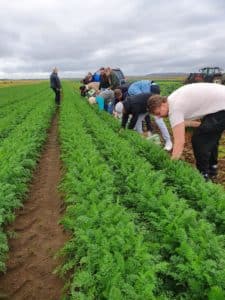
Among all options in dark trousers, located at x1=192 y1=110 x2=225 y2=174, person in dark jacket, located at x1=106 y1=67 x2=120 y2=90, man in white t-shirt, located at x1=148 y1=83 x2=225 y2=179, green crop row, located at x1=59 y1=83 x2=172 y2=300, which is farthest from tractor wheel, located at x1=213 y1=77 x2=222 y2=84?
green crop row, located at x1=59 y1=83 x2=172 y2=300

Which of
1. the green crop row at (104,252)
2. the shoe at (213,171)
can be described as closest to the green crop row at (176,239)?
the green crop row at (104,252)

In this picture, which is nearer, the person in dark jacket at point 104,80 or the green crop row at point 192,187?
the green crop row at point 192,187

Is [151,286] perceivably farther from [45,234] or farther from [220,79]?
[220,79]

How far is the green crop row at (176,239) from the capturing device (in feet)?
10.9

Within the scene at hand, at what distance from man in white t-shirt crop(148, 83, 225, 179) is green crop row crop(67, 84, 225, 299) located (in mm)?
792

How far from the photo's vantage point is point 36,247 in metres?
4.76

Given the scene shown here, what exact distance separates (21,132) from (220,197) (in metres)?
6.73

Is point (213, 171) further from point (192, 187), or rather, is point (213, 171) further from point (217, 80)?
point (217, 80)

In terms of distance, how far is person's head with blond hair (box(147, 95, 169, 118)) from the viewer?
231 inches

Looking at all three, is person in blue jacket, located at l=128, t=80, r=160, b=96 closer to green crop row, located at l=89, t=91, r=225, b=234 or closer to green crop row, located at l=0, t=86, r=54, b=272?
green crop row, located at l=89, t=91, r=225, b=234

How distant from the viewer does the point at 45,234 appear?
5.12 metres

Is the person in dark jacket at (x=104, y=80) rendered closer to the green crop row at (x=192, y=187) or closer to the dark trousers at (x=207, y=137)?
the green crop row at (x=192, y=187)

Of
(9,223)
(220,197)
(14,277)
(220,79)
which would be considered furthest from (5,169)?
(220,79)

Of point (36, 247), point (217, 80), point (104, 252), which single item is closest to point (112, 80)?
point (36, 247)
